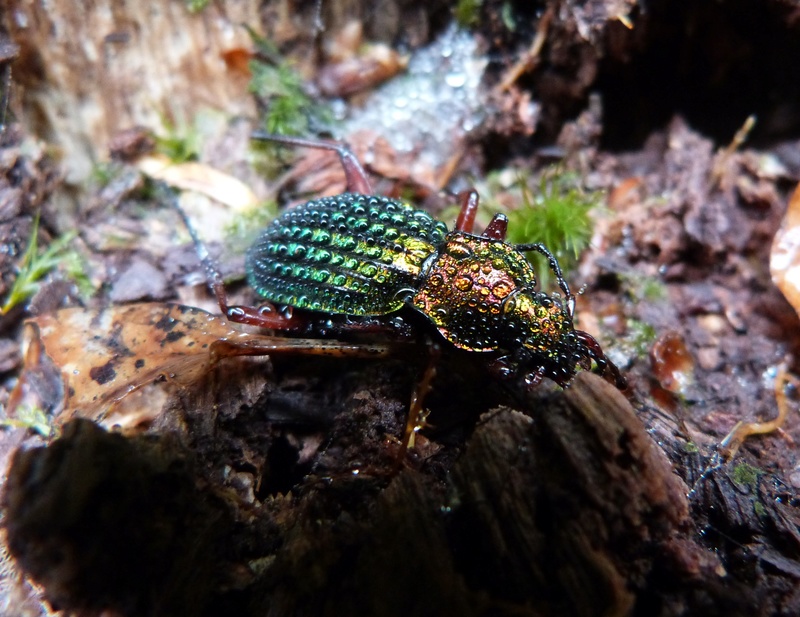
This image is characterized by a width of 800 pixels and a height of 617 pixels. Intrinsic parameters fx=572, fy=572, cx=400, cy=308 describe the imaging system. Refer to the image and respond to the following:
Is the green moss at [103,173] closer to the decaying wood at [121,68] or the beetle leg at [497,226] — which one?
the decaying wood at [121,68]

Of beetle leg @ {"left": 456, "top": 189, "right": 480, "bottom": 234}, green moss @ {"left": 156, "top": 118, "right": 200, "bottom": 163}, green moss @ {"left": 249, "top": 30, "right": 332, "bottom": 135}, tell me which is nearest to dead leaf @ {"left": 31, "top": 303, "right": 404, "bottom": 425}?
beetle leg @ {"left": 456, "top": 189, "right": 480, "bottom": 234}

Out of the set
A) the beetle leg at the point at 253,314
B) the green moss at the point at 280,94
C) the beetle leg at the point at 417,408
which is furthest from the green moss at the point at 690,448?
the green moss at the point at 280,94

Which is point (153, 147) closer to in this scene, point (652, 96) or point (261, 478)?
point (261, 478)

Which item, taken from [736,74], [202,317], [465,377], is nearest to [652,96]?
[736,74]

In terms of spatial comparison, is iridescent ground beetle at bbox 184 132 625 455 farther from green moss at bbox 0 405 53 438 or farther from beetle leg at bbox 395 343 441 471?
green moss at bbox 0 405 53 438

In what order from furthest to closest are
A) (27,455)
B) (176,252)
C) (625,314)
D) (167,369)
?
(176,252), (625,314), (167,369), (27,455)
